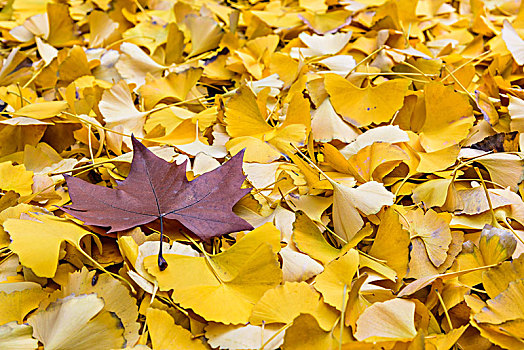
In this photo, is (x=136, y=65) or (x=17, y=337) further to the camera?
(x=136, y=65)

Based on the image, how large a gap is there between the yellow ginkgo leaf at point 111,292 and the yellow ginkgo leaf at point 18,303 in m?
0.02

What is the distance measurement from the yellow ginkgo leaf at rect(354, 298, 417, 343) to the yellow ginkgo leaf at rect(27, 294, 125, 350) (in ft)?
0.55

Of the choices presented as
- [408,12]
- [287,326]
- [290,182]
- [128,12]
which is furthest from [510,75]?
[128,12]

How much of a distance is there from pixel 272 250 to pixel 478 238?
19cm

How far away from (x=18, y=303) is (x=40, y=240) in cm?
5

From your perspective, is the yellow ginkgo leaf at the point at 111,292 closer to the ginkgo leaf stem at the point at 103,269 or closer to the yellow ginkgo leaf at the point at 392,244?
the ginkgo leaf stem at the point at 103,269

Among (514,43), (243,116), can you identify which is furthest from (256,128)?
(514,43)

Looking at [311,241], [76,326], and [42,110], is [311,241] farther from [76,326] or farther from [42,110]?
[42,110]

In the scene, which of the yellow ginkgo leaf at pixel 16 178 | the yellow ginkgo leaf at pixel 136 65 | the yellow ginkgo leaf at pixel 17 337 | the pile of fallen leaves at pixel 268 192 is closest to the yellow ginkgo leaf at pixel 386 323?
the pile of fallen leaves at pixel 268 192

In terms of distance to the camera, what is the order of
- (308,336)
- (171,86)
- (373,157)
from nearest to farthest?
(308,336) → (373,157) → (171,86)

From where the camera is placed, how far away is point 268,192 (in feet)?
1.51

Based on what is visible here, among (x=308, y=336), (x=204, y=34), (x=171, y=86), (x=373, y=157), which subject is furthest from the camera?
(x=204, y=34)

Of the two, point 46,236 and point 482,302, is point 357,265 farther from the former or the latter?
point 46,236

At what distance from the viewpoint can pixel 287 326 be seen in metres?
0.33
